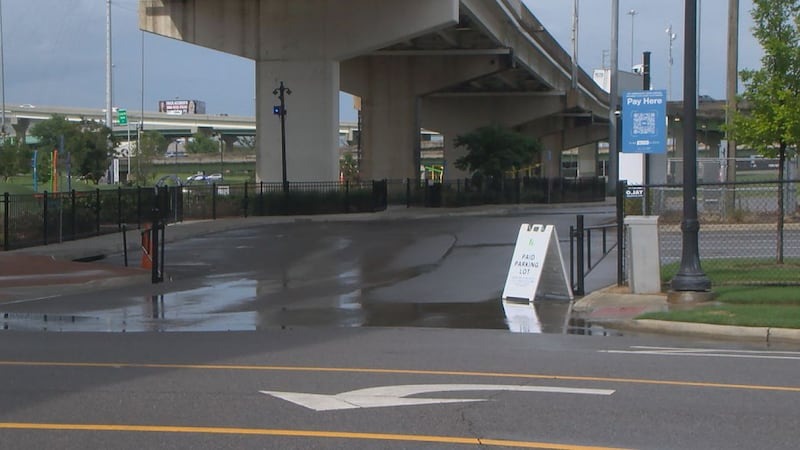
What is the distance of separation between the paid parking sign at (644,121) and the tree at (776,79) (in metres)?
5.53

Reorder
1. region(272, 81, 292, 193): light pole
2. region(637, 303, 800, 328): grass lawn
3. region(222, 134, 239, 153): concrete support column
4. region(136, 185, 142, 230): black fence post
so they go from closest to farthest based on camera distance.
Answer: region(637, 303, 800, 328): grass lawn, region(136, 185, 142, 230): black fence post, region(272, 81, 292, 193): light pole, region(222, 134, 239, 153): concrete support column

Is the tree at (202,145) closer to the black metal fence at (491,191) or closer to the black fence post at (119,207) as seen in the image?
the black metal fence at (491,191)

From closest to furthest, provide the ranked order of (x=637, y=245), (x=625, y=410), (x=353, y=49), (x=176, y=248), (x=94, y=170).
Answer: (x=625, y=410) → (x=637, y=245) → (x=176, y=248) → (x=353, y=49) → (x=94, y=170)

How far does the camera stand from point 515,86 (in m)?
75.1

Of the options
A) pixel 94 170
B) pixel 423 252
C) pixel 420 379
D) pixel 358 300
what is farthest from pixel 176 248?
pixel 94 170

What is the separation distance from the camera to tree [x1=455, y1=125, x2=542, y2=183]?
208 ft

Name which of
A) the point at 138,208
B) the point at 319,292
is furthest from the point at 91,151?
the point at 319,292

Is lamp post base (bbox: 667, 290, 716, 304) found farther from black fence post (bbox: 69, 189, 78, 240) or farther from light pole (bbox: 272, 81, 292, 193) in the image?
light pole (bbox: 272, 81, 292, 193)

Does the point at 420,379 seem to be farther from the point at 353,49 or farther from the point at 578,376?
the point at 353,49

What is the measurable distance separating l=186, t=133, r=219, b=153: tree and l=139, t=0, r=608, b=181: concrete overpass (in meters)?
68.7

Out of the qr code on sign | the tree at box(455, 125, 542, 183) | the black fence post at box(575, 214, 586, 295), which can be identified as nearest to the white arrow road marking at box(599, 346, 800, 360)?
the black fence post at box(575, 214, 586, 295)

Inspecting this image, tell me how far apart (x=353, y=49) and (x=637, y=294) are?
2989cm

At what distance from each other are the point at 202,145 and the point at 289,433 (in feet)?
459

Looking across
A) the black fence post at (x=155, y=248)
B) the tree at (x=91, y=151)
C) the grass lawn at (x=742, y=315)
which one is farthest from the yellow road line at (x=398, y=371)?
the tree at (x=91, y=151)
